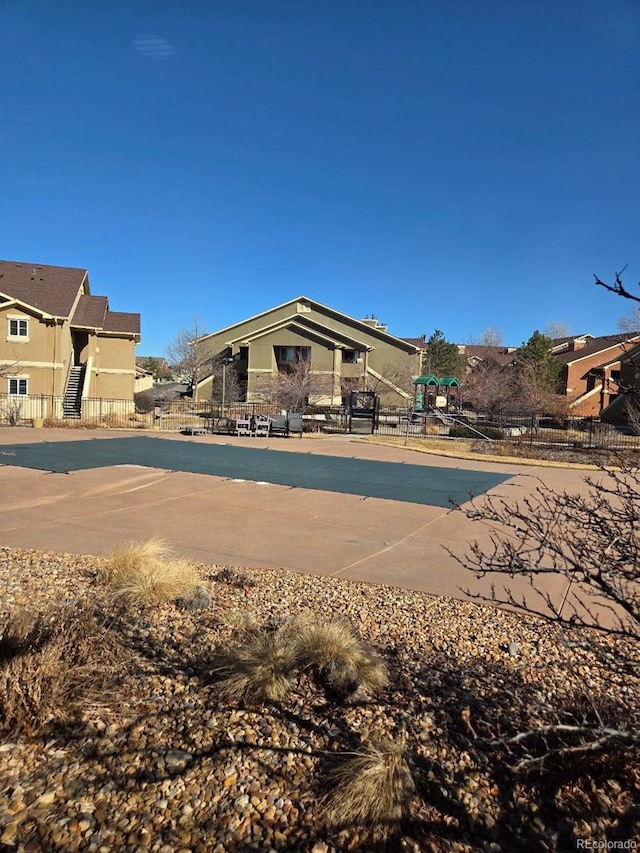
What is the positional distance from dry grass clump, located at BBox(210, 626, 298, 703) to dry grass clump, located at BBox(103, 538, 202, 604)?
4.15 feet

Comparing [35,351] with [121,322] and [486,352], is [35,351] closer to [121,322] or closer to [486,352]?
[121,322]

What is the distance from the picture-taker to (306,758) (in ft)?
9.44

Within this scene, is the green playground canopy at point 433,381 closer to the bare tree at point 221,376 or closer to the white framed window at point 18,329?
the bare tree at point 221,376

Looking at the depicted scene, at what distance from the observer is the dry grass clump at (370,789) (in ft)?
8.03

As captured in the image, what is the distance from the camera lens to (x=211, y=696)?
11.2 ft

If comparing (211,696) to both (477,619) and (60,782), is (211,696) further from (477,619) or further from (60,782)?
(477,619)

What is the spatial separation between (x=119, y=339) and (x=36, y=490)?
26.5m

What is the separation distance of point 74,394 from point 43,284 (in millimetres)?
6766

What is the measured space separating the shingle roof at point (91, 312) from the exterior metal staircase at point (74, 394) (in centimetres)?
270

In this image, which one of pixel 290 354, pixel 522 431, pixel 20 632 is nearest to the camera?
pixel 20 632

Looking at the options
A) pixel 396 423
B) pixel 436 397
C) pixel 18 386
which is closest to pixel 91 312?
pixel 18 386

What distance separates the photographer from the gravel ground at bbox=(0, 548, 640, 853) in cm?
239

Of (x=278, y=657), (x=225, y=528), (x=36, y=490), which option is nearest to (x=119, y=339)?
(x=36, y=490)

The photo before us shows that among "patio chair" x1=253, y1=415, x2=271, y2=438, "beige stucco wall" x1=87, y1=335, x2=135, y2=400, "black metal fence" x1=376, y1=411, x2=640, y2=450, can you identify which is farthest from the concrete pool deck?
"beige stucco wall" x1=87, y1=335, x2=135, y2=400
